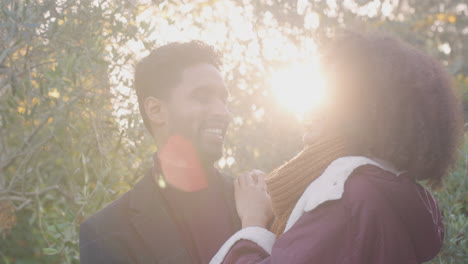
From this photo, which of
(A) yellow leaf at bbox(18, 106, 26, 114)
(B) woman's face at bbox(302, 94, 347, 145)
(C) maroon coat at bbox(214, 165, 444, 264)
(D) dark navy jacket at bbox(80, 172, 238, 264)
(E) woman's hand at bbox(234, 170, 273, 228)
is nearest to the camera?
(C) maroon coat at bbox(214, 165, 444, 264)

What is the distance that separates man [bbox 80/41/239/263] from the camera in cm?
281

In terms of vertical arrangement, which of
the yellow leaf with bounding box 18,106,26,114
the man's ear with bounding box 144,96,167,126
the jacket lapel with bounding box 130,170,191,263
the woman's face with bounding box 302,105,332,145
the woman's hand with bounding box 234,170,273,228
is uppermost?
the yellow leaf with bounding box 18,106,26,114

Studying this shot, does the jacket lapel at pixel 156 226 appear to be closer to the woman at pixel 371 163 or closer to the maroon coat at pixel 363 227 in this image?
the woman at pixel 371 163

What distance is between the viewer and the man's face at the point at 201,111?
10.5ft

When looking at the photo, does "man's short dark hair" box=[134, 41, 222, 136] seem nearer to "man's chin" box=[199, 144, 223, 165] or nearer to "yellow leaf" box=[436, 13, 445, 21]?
"man's chin" box=[199, 144, 223, 165]

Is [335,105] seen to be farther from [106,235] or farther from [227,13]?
[227,13]

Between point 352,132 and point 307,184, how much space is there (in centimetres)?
28

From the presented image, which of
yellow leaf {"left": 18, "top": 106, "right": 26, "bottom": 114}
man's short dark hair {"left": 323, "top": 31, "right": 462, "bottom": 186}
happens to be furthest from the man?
man's short dark hair {"left": 323, "top": 31, "right": 462, "bottom": 186}

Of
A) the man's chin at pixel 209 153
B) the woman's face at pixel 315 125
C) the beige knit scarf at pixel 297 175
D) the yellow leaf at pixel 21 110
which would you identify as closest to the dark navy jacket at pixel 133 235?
the man's chin at pixel 209 153

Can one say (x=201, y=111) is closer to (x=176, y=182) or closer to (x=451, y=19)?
(x=176, y=182)

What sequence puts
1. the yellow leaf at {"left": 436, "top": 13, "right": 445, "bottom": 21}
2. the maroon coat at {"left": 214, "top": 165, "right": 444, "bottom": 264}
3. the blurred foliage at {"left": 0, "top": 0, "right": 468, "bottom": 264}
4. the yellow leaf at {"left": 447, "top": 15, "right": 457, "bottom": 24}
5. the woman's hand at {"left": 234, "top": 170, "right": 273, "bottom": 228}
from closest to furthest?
the maroon coat at {"left": 214, "top": 165, "right": 444, "bottom": 264}, the woman's hand at {"left": 234, "top": 170, "right": 273, "bottom": 228}, the blurred foliage at {"left": 0, "top": 0, "right": 468, "bottom": 264}, the yellow leaf at {"left": 436, "top": 13, "right": 445, "bottom": 21}, the yellow leaf at {"left": 447, "top": 15, "right": 457, "bottom": 24}

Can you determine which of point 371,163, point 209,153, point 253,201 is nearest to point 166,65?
point 209,153

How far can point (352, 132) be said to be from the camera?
1.78m

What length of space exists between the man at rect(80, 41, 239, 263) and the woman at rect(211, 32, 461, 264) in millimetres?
1033
